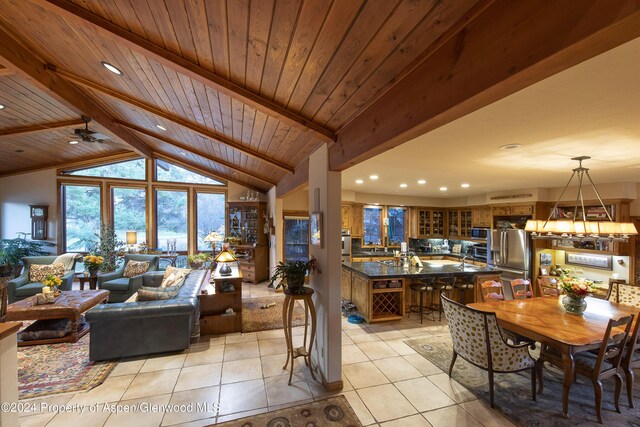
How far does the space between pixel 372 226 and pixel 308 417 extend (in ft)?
18.2

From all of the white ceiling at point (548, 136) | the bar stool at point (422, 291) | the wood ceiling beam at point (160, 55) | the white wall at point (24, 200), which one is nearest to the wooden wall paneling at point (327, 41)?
the wood ceiling beam at point (160, 55)

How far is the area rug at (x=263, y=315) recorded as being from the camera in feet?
13.7

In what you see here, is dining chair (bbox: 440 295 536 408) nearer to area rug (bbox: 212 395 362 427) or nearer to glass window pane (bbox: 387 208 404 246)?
area rug (bbox: 212 395 362 427)

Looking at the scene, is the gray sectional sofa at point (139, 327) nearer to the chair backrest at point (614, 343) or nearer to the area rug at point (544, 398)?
the area rug at point (544, 398)

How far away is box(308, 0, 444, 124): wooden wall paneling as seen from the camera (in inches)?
41.4

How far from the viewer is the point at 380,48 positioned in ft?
4.24

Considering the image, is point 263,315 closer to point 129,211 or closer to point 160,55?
point 160,55

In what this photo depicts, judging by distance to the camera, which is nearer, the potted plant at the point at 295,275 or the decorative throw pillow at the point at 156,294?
the potted plant at the point at 295,275

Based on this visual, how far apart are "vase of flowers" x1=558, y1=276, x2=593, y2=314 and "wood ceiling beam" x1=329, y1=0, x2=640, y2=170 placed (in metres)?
2.87

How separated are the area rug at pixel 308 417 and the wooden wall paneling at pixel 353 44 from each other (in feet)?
8.58

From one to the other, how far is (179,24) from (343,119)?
1246 mm

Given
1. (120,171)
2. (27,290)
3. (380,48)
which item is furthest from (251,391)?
(120,171)

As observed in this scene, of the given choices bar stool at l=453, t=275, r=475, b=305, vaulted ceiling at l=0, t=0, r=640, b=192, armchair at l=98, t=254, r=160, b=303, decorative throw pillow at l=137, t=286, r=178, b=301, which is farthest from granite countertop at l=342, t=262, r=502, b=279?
armchair at l=98, t=254, r=160, b=303

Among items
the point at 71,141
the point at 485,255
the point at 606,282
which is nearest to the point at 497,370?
the point at 606,282
